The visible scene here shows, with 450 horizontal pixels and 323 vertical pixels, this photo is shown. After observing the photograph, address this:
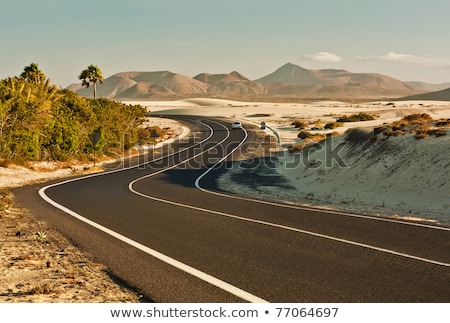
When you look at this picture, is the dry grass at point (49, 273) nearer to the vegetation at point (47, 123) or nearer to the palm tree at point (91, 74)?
the vegetation at point (47, 123)

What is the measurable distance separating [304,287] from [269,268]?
3.70 ft

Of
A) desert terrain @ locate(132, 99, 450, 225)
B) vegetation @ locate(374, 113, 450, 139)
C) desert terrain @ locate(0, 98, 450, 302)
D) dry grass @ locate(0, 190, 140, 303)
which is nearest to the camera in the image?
dry grass @ locate(0, 190, 140, 303)

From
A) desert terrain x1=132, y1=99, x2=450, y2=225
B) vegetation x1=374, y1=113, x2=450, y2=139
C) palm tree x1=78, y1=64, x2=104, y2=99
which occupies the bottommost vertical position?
desert terrain x1=132, y1=99, x2=450, y2=225

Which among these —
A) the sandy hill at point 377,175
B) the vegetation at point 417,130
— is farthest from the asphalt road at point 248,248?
the vegetation at point 417,130

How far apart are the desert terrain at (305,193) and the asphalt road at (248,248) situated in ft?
2.29

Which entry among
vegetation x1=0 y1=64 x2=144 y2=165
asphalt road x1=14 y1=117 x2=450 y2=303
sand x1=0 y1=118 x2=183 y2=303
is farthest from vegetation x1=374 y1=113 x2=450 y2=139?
vegetation x1=0 y1=64 x2=144 y2=165

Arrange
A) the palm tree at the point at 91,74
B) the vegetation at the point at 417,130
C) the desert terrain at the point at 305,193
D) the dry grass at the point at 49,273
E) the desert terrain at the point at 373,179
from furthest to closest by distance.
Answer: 1. the palm tree at the point at 91,74
2. the vegetation at the point at 417,130
3. the desert terrain at the point at 373,179
4. the desert terrain at the point at 305,193
5. the dry grass at the point at 49,273

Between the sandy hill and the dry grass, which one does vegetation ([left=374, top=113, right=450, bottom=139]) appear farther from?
the dry grass

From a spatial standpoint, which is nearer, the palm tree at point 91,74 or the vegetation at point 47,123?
the vegetation at point 47,123

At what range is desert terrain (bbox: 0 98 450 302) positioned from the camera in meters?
7.46

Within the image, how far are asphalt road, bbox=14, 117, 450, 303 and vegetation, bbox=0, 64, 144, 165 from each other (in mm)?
13526

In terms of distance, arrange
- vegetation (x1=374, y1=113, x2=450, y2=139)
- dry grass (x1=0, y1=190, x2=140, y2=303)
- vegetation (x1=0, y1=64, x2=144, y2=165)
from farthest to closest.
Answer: vegetation (x1=0, y1=64, x2=144, y2=165)
vegetation (x1=374, y1=113, x2=450, y2=139)
dry grass (x1=0, y1=190, x2=140, y2=303)

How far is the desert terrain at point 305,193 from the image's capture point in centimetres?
746
